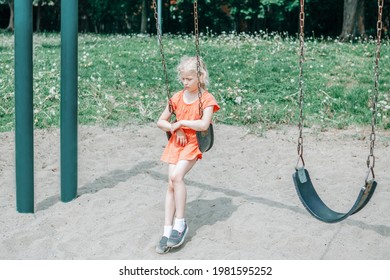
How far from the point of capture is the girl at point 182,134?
4293mm

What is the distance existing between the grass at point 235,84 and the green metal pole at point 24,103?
301 centimetres

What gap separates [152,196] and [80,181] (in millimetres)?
830

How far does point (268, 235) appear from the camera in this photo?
4594mm

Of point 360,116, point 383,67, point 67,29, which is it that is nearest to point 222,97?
point 360,116

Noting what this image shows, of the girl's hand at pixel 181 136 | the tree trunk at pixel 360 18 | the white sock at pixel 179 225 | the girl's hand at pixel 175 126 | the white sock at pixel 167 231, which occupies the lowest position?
the white sock at pixel 167 231

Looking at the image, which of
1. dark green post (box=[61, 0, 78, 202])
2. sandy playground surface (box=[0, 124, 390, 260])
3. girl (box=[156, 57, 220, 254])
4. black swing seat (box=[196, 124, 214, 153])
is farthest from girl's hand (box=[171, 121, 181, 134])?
dark green post (box=[61, 0, 78, 202])

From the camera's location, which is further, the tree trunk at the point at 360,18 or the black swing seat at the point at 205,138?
the tree trunk at the point at 360,18

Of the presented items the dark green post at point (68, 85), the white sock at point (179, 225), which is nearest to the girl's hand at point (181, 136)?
the white sock at point (179, 225)

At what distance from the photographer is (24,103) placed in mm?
5008

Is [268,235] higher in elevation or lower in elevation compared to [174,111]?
lower

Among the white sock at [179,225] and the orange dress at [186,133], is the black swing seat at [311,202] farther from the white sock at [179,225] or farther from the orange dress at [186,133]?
the white sock at [179,225]

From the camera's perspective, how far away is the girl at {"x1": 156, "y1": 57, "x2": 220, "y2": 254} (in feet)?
14.1

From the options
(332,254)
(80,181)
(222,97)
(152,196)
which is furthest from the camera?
(222,97)
